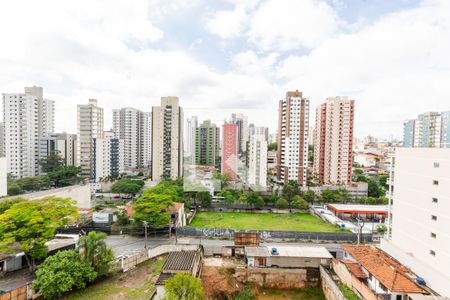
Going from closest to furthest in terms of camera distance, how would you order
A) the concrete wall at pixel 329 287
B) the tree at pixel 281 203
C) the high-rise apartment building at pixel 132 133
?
1. the concrete wall at pixel 329 287
2. the tree at pixel 281 203
3. the high-rise apartment building at pixel 132 133

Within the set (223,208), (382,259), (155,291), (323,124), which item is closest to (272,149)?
(323,124)

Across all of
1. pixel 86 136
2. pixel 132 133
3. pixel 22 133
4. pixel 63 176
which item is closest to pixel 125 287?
pixel 63 176

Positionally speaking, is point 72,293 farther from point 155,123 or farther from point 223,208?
point 155,123

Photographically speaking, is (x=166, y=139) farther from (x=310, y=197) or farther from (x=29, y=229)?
(x=29, y=229)

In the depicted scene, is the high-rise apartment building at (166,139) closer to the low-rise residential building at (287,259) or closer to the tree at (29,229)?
the tree at (29,229)

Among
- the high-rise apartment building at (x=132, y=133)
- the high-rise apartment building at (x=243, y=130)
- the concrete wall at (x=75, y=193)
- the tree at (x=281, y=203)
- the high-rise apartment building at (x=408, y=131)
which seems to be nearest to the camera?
the concrete wall at (x=75, y=193)

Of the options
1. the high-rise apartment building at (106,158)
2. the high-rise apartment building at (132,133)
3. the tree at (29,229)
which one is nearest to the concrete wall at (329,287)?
the tree at (29,229)
